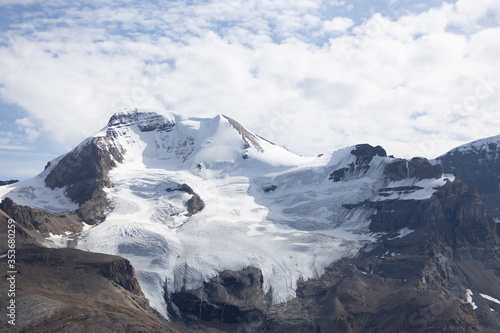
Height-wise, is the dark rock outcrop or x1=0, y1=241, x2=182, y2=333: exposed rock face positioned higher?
the dark rock outcrop

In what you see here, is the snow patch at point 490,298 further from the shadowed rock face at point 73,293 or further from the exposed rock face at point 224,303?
the shadowed rock face at point 73,293

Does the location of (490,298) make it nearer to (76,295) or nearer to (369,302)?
(369,302)

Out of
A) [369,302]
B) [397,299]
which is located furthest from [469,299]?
[369,302]

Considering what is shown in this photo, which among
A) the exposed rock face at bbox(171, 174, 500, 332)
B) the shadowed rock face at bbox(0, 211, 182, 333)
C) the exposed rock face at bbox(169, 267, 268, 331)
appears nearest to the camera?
the shadowed rock face at bbox(0, 211, 182, 333)

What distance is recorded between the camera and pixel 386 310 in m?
166

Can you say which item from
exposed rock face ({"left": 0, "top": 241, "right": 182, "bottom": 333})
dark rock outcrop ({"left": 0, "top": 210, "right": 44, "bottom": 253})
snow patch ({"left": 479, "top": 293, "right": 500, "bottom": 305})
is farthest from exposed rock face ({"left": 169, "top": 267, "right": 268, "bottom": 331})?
snow patch ({"left": 479, "top": 293, "right": 500, "bottom": 305})

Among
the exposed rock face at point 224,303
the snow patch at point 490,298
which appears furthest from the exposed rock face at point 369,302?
the snow patch at point 490,298

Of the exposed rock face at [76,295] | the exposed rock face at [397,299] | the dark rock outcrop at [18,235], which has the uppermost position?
the dark rock outcrop at [18,235]

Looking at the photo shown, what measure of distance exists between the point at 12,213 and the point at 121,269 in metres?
50.9

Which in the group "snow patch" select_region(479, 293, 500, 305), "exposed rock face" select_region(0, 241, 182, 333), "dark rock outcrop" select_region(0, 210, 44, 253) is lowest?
"snow patch" select_region(479, 293, 500, 305)

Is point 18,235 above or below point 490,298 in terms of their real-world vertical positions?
above

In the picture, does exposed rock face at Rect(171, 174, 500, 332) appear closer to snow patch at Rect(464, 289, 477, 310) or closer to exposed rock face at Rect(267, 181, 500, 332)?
exposed rock face at Rect(267, 181, 500, 332)

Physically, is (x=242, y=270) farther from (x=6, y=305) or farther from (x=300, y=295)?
(x=6, y=305)

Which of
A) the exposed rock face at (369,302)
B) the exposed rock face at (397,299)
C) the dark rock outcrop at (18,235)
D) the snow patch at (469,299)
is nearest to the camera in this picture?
the exposed rock face at (397,299)
